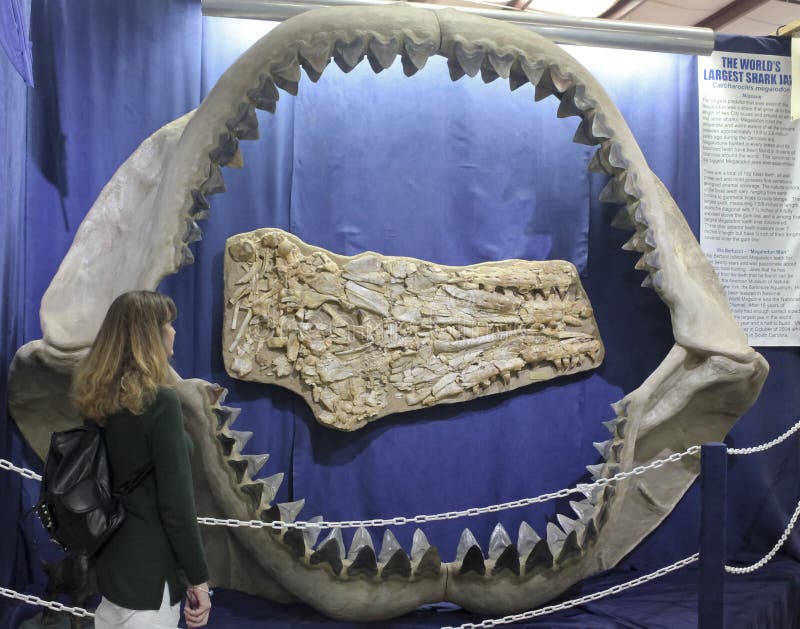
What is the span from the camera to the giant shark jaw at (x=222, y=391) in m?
2.91

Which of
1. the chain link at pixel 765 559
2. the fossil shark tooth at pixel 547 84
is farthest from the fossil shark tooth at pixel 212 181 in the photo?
the chain link at pixel 765 559

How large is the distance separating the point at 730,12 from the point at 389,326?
8.51 ft

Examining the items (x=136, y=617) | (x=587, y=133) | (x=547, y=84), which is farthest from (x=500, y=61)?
(x=136, y=617)

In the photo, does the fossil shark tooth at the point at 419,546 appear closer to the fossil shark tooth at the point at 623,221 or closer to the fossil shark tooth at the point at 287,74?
the fossil shark tooth at the point at 623,221

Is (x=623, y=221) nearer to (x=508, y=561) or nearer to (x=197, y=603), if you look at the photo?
(x=508, y=561)

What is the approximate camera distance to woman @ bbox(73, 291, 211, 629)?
6.17ft

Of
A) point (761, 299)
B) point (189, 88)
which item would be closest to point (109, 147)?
point (189, 88)

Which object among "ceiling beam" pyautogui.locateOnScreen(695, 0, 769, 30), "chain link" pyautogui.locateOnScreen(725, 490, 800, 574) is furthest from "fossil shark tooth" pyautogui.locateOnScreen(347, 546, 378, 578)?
"ceiling beam" pyautogui.locateOnScreen(695, 0, 769, 30)

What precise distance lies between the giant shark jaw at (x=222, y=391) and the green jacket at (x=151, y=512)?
0.99 m

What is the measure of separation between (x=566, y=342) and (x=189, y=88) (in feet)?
6.95

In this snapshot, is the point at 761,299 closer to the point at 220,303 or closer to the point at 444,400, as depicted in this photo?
the point at 444,400

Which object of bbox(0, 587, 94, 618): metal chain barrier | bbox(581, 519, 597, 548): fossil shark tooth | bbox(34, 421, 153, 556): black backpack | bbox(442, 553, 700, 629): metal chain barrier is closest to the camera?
bbox(34, 421, 153, 556): black backpack

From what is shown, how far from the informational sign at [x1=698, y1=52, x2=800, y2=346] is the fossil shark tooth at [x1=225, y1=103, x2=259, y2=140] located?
2.34 meters

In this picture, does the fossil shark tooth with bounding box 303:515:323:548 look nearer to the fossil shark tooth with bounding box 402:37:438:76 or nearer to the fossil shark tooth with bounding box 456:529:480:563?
the fossil shark tooth with bounding box 456:529:480:563
